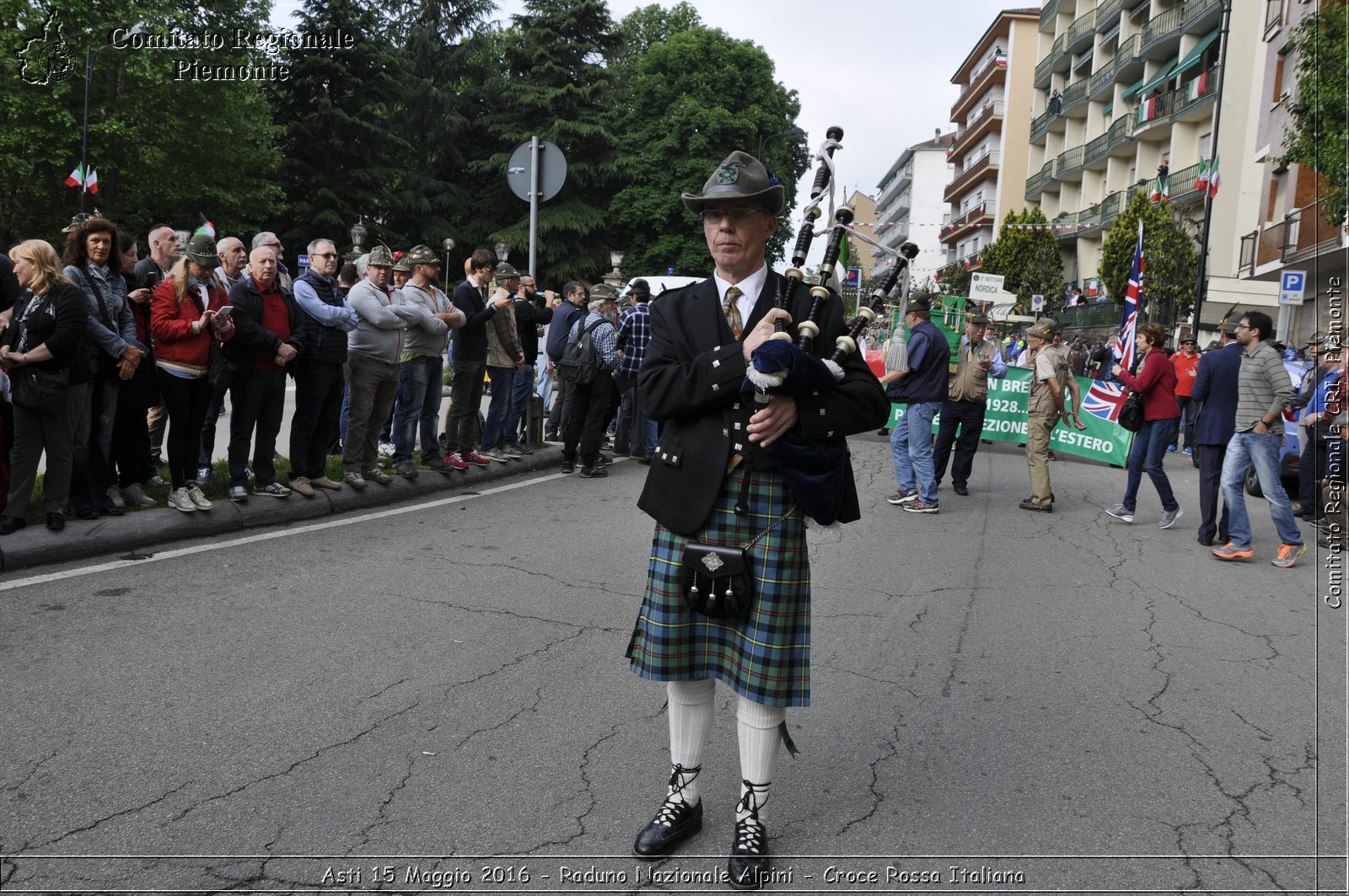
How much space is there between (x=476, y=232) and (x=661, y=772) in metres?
42.2

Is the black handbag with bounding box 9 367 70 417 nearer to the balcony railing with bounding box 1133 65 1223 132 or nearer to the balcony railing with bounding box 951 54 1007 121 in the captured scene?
the balcony railing with bounding box 1133 65 1223 132

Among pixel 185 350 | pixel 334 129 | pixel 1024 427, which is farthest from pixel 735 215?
pixel 334 129

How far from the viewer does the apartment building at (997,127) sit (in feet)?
220

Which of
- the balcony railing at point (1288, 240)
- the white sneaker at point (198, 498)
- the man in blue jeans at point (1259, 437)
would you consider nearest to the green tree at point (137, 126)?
the white sneaker at point (198, 498)

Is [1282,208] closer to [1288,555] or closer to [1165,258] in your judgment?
[1165,258]

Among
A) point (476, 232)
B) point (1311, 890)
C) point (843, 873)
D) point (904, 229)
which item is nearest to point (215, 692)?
point (843, 873)

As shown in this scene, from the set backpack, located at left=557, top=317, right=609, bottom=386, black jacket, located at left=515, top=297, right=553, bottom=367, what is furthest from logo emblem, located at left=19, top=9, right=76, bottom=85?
backpack, located at left=557, top=317, right=609, bottom=386

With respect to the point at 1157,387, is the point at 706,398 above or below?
below

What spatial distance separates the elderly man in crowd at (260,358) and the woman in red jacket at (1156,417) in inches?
307

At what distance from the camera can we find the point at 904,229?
114m

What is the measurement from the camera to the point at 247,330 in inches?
289

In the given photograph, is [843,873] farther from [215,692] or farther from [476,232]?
[476,232]

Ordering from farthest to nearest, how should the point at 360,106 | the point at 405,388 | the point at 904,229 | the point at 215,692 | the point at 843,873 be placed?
the point at 904,229
the point at 360,106
the point at 405,388
the point at 215,692
the point at 843,873

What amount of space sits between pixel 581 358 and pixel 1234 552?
659 centimetres
